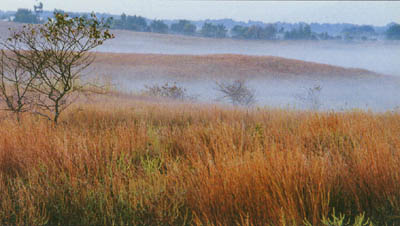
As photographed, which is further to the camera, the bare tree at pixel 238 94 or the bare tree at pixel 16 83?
the bare tree at pixel 238 94

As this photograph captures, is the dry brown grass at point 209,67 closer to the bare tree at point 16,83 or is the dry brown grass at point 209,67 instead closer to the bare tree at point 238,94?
the bare tree at point 238,94

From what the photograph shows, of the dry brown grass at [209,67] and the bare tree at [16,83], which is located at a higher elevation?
the bare tree at [16,83]

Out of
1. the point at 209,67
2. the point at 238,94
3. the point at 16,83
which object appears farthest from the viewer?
the point at 209,67

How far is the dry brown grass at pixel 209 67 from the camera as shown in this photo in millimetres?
20906

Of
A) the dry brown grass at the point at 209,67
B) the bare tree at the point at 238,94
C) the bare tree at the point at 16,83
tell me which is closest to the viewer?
the bare tree at the point at 16,83

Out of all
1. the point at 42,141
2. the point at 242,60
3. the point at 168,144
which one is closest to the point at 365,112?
the point at 168,144

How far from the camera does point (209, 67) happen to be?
22078mm

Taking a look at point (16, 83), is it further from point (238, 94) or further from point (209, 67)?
point (209, 67)

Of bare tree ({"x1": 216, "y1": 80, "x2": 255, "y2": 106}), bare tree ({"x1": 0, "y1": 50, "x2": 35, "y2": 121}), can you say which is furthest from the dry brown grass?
bare tree ({"x1": 0, "y1": 50, "x2": 35, "y2": 121})

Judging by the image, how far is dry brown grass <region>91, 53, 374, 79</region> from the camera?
20.9m

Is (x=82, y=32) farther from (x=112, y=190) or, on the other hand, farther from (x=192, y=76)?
(x=192, y=76)

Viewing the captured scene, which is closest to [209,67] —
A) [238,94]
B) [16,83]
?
[238,94]

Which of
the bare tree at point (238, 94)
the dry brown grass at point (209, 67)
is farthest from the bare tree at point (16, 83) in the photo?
the dry brown grass at point (209, 67)

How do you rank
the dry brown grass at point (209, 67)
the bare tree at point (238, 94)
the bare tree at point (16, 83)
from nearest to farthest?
the bare tree at point (16, 83) < the bare tree at point (238, 94) < the dry brown grass at point (209, 67)
